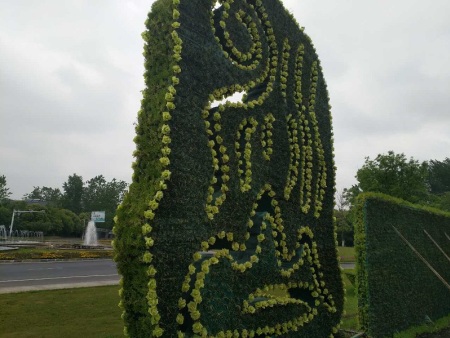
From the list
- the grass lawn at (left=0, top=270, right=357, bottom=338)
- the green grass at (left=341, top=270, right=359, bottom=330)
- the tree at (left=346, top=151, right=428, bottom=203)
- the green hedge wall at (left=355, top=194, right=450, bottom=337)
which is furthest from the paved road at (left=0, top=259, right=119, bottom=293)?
the tree at (left=346, top=151, right=428, bottom=203)

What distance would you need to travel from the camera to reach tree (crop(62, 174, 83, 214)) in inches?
2483

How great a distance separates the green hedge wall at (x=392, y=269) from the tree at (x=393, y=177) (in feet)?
33.2

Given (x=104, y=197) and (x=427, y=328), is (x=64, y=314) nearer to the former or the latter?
(x=427, y=328)

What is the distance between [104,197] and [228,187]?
56.1 metres

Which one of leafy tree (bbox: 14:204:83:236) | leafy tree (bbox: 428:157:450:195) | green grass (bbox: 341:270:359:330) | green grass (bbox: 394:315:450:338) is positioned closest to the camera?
green grass (bbox: 394:315:450:338)

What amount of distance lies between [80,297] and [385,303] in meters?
6.96

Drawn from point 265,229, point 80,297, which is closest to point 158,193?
point 265,229

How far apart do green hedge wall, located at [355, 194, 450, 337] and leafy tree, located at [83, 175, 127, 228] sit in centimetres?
4550

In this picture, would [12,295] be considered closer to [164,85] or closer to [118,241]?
[118,241]

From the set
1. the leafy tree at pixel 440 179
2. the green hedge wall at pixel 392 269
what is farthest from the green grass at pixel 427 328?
the leafy tree at pixel 440 179

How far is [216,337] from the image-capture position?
158 inches

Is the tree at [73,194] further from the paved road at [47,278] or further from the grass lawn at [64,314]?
the grass lawn at [64,314]

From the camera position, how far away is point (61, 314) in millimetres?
7387

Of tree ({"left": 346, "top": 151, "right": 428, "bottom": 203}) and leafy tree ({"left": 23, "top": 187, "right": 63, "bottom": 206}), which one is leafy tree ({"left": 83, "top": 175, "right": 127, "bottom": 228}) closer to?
leafy tree ({"left": 23, "top": 187, "right": 63, "bottom": 206})
